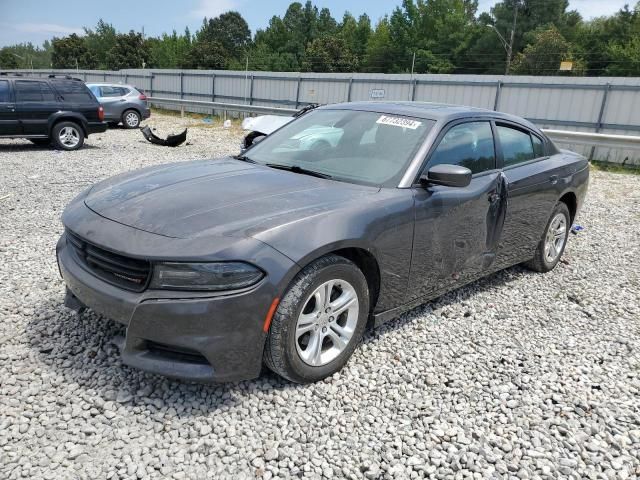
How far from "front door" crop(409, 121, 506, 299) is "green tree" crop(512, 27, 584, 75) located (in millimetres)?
53430

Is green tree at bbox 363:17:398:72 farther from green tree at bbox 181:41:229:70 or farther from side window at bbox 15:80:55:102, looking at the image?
side window at bbox 15:80:55:102

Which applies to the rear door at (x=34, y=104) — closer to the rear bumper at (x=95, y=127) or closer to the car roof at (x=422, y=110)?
the rear bumper at (x=95, y=127)

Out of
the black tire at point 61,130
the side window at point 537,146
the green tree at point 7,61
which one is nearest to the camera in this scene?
the side window at point 537,146

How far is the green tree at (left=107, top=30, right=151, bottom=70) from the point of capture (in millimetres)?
82812

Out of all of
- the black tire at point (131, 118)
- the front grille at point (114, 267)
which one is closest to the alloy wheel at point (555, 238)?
the front grille at point (114, 267)

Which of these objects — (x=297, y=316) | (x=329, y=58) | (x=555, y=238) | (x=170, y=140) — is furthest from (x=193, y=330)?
(x=329, y=58)

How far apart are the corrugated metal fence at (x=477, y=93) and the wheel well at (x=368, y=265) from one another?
11.6 metres

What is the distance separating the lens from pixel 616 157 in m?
12.5

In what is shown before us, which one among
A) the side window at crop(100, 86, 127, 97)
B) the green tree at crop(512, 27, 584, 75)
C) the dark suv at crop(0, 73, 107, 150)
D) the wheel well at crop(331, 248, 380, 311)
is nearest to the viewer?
the wheel well at crop(331, 248, 380, 311)

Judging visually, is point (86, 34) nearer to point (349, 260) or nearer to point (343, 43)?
point (343, 43)

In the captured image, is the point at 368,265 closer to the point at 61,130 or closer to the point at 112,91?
the point at 61,130

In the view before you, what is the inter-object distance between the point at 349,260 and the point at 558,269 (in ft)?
10.6

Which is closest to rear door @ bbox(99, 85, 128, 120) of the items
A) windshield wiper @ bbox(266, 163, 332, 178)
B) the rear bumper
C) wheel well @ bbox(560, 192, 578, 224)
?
the rear bumper

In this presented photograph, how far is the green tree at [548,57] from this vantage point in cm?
5122
